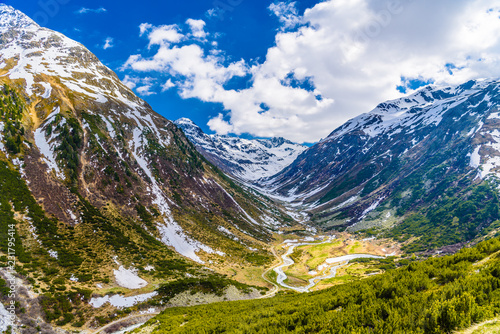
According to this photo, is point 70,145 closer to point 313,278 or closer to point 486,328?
point 313,278

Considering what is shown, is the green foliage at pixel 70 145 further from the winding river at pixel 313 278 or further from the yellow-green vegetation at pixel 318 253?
the yellow-green vegetation at pixel 318 253

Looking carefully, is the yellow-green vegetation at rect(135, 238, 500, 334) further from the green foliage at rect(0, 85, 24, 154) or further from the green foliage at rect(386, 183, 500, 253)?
the green foliage at rect(386, 183, 500, 253)

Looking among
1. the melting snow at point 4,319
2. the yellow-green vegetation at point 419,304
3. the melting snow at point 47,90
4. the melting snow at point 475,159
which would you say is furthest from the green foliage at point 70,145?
the melting snow at point 475,159

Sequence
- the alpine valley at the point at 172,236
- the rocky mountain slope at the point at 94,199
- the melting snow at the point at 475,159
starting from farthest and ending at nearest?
the melting snow at the point at 475,159, the rocky mountain slope at the point at 94,199, the alpine valley at the point at 172,236

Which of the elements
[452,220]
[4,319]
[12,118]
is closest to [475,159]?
[452,220]

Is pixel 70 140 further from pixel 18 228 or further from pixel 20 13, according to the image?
pixel 20 13
